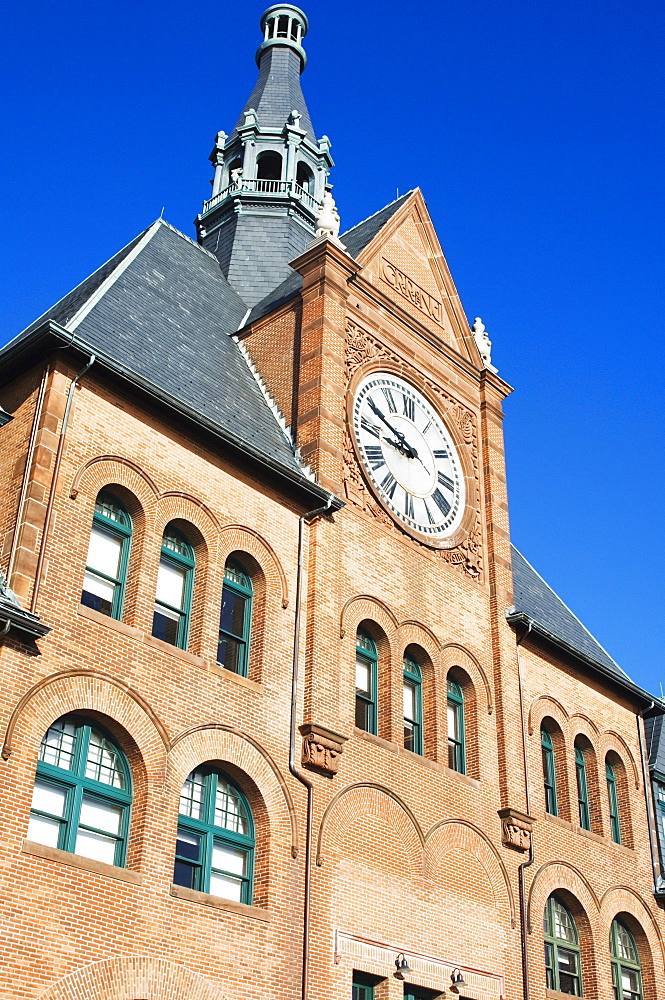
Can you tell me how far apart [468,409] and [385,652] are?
798 cm

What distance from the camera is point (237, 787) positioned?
19188mm

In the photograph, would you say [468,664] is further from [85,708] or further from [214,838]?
[85,708]

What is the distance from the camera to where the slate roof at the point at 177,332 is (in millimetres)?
Result: 21656

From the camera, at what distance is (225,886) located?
18.4 meters

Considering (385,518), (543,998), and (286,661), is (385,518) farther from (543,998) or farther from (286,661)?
(543,998)

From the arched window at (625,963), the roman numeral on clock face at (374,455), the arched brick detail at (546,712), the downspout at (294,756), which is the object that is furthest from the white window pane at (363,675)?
the arched window at (625,963)

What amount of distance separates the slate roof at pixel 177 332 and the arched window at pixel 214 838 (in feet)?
19.2

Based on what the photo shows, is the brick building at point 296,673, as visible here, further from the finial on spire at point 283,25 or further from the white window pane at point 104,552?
the finial on spire at point 283,25

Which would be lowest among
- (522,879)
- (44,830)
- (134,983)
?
(134,983)

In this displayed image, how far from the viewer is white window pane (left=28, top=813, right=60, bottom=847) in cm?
1599

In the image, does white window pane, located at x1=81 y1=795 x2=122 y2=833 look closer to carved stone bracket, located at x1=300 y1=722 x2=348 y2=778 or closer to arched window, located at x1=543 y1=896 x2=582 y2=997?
carved stone bracket, located at x1=300 y1=722 x2=348 y2=778

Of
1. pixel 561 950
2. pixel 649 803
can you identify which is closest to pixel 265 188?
pixel 649 803

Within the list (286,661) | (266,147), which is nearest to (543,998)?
(286,661)

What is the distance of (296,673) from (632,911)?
11.0 m
